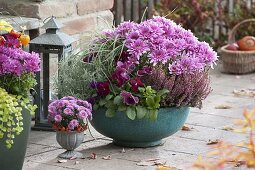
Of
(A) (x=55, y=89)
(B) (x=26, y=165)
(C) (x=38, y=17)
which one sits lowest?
(B) (x=26, y=165)

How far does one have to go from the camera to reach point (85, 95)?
17.1 ft

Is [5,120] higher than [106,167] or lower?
higher

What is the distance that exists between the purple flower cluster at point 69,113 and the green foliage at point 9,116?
18.9 inches

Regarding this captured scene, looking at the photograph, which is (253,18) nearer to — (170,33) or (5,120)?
(170,33)

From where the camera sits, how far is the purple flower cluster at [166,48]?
5.05 meters

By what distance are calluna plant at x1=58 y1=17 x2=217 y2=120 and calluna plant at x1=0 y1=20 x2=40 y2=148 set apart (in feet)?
2.34

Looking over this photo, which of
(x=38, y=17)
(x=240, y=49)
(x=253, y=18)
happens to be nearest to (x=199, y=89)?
(x=38, y=17)

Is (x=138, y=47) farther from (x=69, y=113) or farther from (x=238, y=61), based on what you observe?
(x=238, y=61)

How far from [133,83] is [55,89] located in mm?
792

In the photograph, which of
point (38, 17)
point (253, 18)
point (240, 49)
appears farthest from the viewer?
point (253, 18)

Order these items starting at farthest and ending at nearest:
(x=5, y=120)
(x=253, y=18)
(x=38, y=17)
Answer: (x=253, y=18) → (x=38, y=17) → (x=5, y=120)

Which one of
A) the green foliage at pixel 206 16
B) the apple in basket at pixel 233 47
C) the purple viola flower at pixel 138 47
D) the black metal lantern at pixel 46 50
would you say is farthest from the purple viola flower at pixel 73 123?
the green foliage at pixel 206 16

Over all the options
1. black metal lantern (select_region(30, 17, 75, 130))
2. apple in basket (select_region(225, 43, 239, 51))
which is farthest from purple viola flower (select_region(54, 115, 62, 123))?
apple in basket (select_region(225, 43, 239, 51))

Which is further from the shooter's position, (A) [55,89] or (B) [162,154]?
(A) [55,89]
